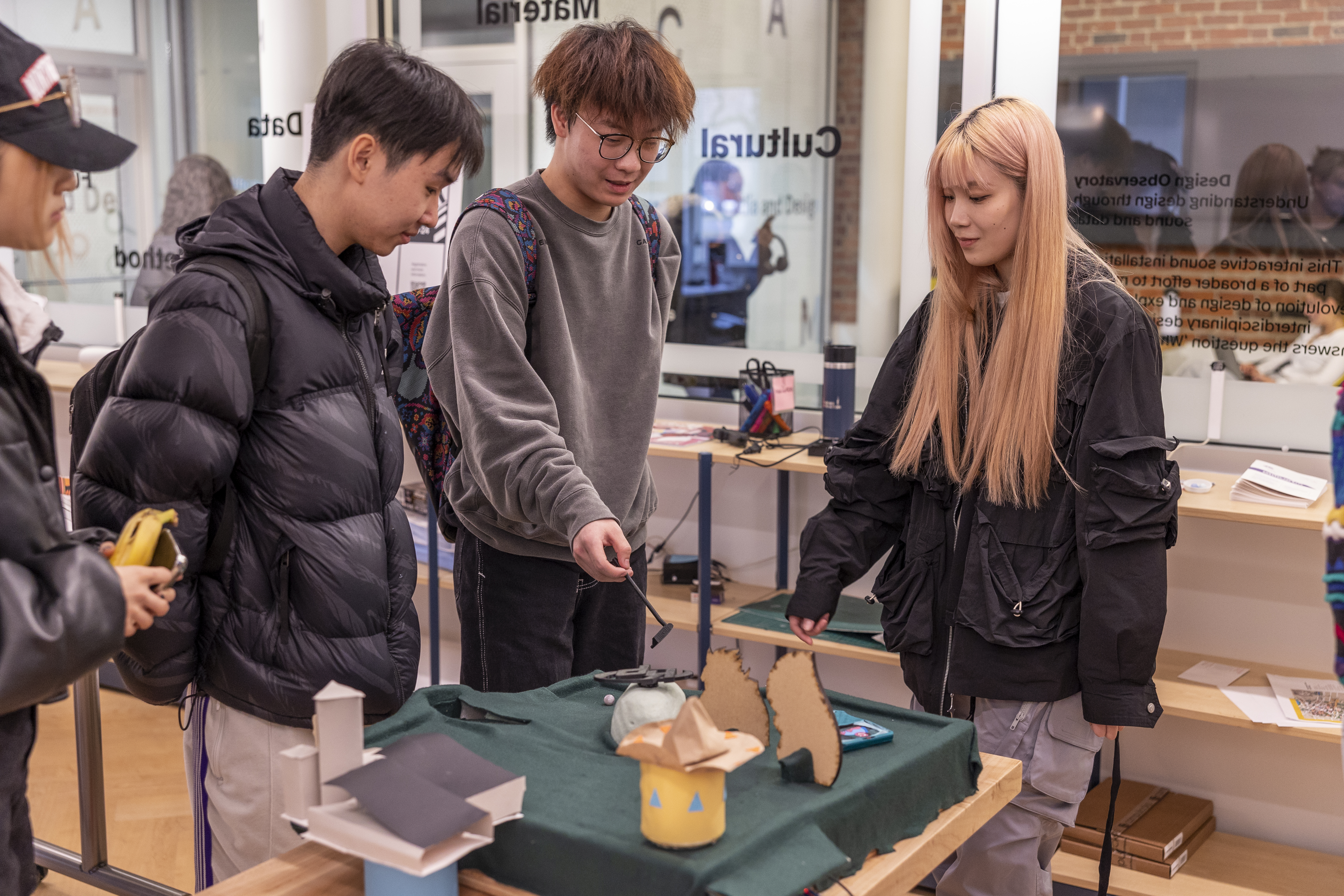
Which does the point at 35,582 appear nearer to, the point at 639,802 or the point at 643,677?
the point at 639,802

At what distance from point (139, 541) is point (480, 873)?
469mm

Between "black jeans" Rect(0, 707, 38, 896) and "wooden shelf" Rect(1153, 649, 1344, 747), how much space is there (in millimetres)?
1908

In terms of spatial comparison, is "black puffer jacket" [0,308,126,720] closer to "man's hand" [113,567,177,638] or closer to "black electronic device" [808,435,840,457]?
"man's hand" [113,567,177,638]

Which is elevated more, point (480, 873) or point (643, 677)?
point (643, 677)

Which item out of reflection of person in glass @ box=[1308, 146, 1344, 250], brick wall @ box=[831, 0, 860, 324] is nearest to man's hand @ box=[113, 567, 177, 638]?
brick wall @ box=[831, 0, 860, 324]

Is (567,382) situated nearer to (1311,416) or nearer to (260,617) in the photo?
(260,617)

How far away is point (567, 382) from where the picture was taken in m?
1.76

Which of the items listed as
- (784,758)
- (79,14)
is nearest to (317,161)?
(784,758)

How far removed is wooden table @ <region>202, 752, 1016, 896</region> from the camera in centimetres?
114

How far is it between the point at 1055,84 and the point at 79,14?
4073mm

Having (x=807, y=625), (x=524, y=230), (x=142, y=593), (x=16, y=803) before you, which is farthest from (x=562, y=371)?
(x=16, y=803)

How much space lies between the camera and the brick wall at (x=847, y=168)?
3.31 meters

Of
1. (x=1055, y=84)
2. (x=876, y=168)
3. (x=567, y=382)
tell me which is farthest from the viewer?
(x=876, y=168)

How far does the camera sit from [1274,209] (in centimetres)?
278
